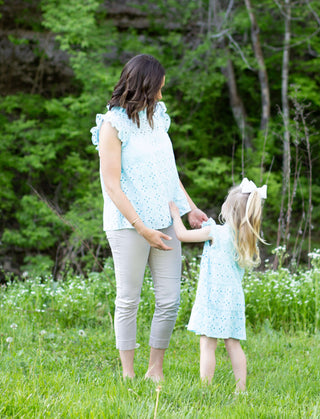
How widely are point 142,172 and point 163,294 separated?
0.65 metres

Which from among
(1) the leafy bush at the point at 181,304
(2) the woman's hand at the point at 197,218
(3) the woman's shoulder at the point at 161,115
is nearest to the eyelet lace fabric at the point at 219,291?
(2) the woman's hand at the point at 197,218

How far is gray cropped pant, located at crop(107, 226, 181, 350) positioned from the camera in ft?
8.30

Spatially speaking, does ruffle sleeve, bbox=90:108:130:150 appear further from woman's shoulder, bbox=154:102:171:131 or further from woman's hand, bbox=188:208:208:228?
woman's hand, bbox=188:208:208:228

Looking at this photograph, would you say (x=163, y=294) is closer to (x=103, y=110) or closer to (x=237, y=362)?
(x=237, y=362)

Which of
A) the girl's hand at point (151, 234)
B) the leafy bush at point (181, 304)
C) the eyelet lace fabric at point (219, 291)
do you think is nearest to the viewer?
the girl's hand at point (151, 234)

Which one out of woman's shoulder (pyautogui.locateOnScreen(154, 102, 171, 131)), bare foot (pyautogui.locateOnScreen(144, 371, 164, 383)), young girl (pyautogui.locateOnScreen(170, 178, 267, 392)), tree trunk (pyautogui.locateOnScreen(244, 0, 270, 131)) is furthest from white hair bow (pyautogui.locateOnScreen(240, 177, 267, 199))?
tree trunk (pyautogui.locateOnScreen(244, 0, 270, 131))

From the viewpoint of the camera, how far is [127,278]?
8.38 ft

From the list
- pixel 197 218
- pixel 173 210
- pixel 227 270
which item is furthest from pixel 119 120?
pixel 227 270

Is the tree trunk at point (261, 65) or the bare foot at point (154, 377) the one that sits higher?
the tree trunk at point (261, 65)

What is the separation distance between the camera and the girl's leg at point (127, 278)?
2.52 meters

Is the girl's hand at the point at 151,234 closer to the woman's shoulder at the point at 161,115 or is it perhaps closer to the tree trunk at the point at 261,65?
the woman's shoulder at the point at 161,115

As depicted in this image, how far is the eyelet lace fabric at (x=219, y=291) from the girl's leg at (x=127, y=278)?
1.02 feet

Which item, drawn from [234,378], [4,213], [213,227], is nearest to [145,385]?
[234,378]

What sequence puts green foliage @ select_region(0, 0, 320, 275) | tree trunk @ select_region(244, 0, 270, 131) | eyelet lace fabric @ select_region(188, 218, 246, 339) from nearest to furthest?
eyelet lace fabric @ select_region(188, 218, 246, 339) < green foliage @ select_region(0, 0, 320, 275) < tree trunk @ select_region(244, 0, 270, 131)
